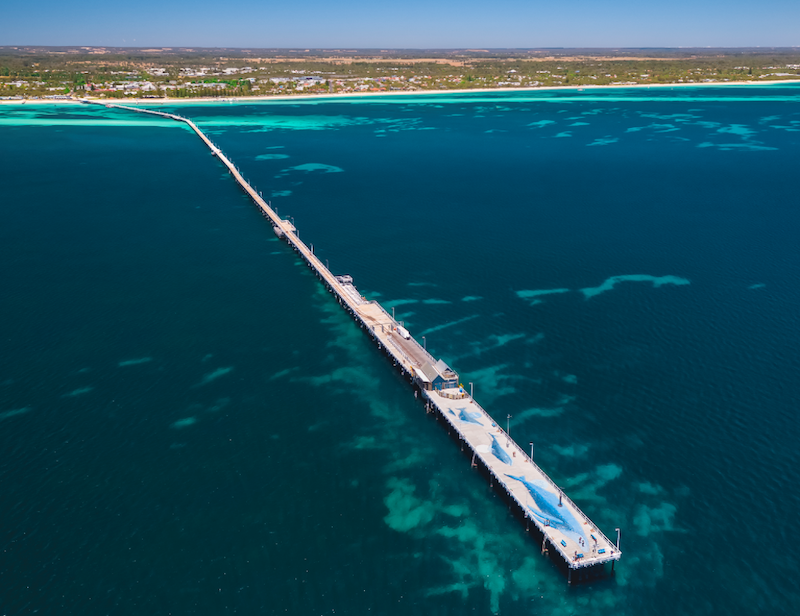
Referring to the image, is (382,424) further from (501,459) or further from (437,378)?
(501,459)

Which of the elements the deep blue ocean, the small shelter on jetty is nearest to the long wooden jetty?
the small shelter on jetty

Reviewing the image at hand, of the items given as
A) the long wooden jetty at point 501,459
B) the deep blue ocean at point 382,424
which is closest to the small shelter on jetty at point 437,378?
the long wooden jetty at point 501,459

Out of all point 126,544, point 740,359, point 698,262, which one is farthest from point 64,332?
point 698,262

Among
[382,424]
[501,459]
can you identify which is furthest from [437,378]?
[501,459]

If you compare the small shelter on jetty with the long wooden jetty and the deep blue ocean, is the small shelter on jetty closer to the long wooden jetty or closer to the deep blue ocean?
the long wooden jetty

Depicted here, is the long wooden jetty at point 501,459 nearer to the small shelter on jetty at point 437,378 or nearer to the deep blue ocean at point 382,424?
the small shelter on jetty at point 437,378

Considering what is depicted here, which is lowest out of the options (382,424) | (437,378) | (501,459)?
(382,424)
